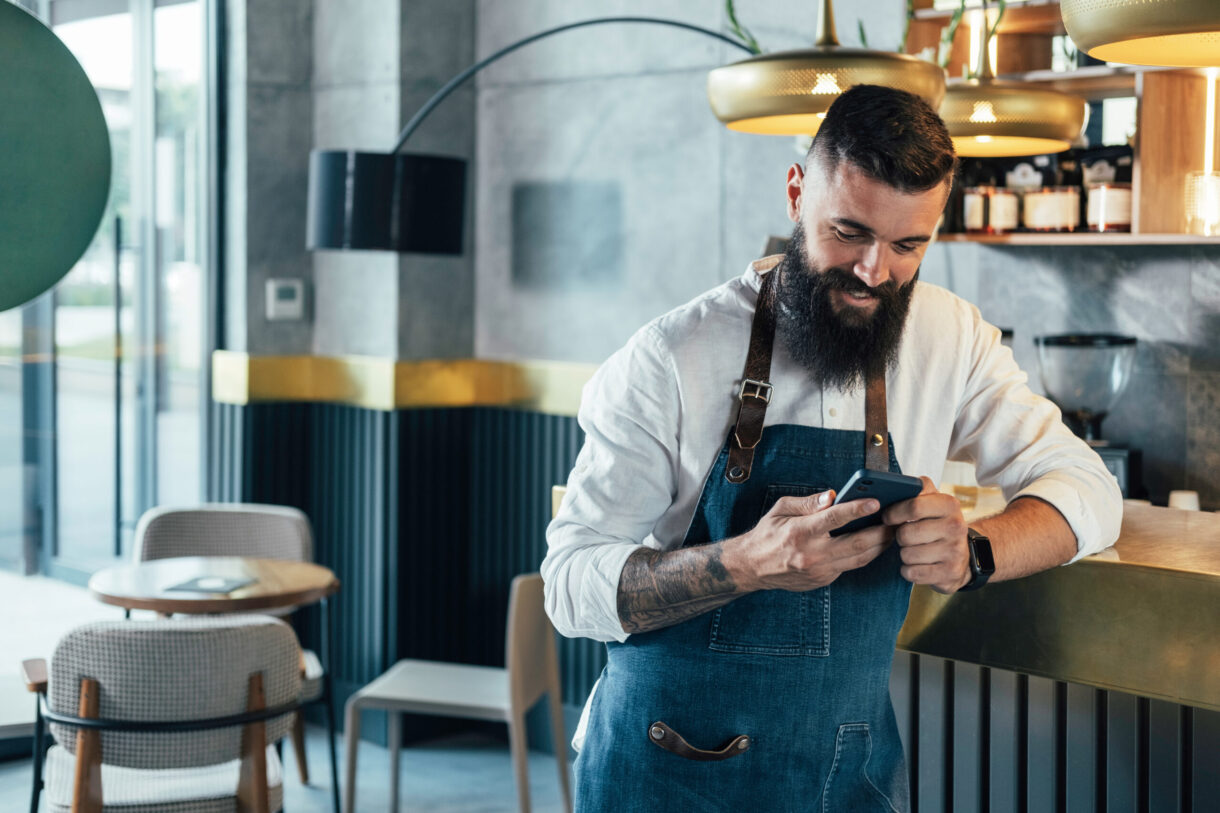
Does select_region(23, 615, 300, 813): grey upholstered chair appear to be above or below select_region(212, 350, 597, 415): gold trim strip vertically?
below

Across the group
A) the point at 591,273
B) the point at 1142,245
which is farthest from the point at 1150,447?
the point at 591,273

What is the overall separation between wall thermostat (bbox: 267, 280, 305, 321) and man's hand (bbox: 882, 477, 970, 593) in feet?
12.5

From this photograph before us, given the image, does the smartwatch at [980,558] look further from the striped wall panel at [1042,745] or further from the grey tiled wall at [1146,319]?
the grey tiled wall at [1146,319]

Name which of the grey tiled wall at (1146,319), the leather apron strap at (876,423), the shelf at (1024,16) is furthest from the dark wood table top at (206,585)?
the leather apron strap at (876,423)

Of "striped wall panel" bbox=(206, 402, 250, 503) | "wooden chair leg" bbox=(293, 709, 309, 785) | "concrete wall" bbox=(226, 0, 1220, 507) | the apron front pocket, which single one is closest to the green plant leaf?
"concrete wall" bbox=(226, 0, 1220, 507)

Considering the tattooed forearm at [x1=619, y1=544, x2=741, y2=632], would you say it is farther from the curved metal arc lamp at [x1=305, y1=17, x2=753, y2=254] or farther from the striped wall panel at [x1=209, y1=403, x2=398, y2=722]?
the striped wall panel at [x1=209, y1=403, x2=398, y2=722]

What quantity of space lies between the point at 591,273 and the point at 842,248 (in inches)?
122

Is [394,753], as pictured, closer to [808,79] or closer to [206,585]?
[206,585]

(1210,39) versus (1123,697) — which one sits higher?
(1210,39)

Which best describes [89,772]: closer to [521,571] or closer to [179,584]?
[179,584]

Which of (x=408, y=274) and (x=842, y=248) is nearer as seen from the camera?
(x=842, y=248)

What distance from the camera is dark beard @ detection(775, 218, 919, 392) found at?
5.20 feet

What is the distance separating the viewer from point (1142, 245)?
3.60m

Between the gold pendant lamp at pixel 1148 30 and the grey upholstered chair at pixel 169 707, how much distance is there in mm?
2104
